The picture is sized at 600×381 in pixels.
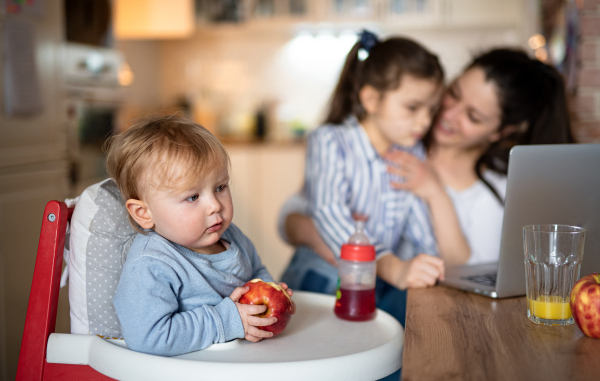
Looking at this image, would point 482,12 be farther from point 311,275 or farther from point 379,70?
point 311,275

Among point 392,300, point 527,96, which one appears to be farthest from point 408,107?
point 392,300

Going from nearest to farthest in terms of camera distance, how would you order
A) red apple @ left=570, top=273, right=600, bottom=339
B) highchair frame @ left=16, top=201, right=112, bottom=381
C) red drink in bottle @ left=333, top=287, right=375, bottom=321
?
1. red apple @ left=570, top=273, right=600, bottom=339
2. highchair frame @ left=16, top=201, right=112, bottom=381
3. red drink in bottle @ left=333, top=287, right=375, bottom=321

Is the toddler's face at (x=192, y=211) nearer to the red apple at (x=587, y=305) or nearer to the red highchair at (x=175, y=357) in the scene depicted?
the red highchair at (x=175, y=357)

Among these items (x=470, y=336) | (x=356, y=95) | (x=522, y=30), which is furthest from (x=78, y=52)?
(x=522, y=30)

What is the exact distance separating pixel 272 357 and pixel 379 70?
104 cm

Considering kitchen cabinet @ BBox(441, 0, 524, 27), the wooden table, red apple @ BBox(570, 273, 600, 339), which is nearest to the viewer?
the wooden table

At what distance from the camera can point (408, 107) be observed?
163 cm

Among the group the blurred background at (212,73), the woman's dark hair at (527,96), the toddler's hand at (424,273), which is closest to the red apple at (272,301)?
the toddler's hand at (424,273)

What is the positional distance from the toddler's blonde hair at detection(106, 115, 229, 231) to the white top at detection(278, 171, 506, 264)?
967mm

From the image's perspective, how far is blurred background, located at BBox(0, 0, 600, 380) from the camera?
205cm

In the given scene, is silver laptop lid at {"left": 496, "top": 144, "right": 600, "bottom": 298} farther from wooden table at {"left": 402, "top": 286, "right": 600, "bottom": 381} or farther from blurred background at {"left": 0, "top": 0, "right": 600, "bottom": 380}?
blurred background at {"left": 0, "top": 0, "right": 600, "bottom": 380}

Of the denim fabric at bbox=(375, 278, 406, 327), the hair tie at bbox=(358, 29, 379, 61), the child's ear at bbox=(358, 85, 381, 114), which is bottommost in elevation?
the denim fabric at bbox=(375, 278, 406, 327)

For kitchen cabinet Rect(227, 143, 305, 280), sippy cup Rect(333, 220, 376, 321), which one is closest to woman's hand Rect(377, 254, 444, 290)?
sippy cup Rect(333, 220, 376, 321)

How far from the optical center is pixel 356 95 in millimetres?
1780
